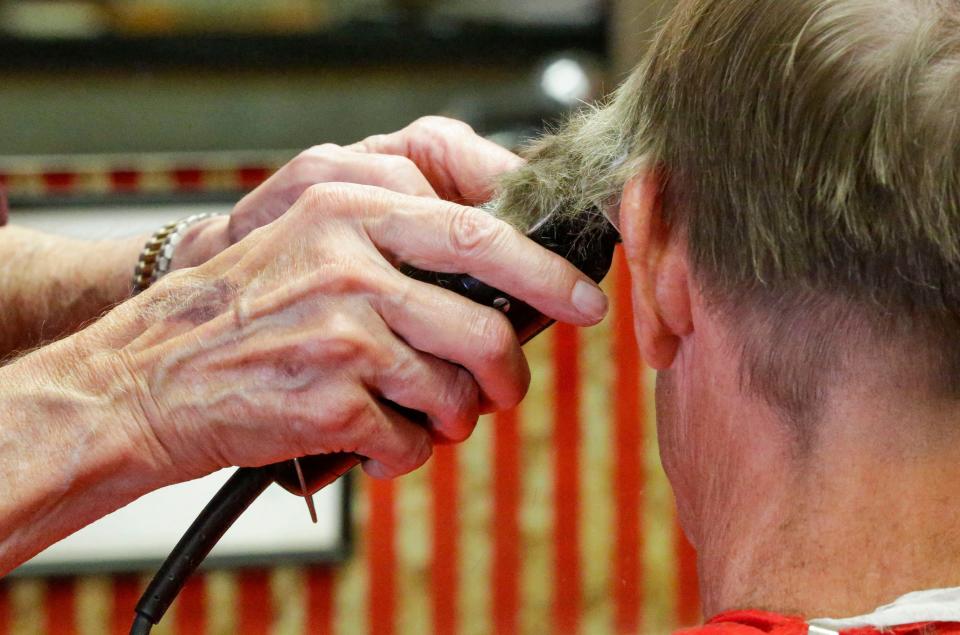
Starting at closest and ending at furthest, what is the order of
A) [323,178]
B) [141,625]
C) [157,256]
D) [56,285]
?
[141,625] → [323,178] → [157,256] → [56,285]

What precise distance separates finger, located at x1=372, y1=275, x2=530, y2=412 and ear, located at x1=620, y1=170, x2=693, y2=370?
156 millimetres

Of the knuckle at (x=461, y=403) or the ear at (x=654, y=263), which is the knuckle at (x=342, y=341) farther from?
the ear at (x=654, y=263)

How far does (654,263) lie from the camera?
1127 millimetres

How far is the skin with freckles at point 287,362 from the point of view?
1.20 metres

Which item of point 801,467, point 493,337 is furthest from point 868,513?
point 493,337

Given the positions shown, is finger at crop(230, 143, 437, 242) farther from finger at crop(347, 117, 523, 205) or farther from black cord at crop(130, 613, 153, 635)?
black cord at crop(130, 613, 153, 635)

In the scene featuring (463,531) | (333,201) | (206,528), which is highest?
(333,201)

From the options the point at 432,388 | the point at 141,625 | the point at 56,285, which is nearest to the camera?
the point at 432,388

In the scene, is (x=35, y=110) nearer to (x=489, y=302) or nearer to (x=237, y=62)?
(x=237, y=62)

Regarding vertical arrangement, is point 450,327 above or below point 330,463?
above

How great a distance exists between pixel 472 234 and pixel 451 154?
0.43 metres

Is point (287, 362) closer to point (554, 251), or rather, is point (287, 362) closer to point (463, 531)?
point (554, 251)

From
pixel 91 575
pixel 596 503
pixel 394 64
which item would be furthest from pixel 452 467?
pixel 394 64

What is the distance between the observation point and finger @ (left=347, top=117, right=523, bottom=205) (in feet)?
5.09
